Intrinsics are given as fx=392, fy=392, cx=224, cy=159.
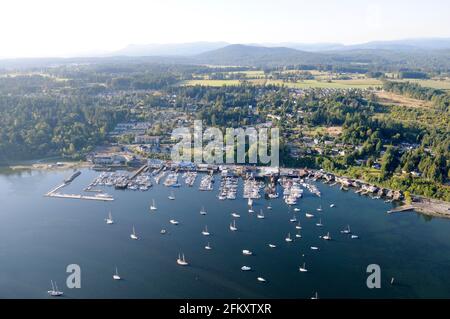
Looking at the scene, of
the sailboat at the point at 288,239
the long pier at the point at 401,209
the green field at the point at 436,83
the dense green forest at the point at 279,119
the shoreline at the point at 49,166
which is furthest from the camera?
the green field at the point at 436,83

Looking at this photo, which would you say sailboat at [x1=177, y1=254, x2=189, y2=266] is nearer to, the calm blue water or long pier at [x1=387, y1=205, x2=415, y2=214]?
the calm blue water

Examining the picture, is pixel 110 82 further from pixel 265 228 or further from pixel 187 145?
pixel 265 228

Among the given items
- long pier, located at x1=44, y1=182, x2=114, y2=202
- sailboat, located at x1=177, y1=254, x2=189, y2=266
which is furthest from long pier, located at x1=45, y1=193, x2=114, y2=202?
sailboat, located at x1=177, y1=254, x2=189, y2=266

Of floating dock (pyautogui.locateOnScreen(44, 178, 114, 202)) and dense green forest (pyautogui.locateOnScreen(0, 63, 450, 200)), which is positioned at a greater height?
dense green forest (pyautogui.locateOnScreen(0, 63, 450, 200))

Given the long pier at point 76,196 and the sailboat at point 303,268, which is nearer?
the sailboat at point 303,268

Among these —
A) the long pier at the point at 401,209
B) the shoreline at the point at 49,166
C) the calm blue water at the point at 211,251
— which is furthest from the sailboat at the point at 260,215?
the shoreline at the point at 49,166

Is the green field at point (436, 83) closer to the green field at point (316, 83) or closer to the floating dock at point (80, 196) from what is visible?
the green field at point (316, 83)

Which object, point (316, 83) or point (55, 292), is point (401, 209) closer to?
point (55, 292)

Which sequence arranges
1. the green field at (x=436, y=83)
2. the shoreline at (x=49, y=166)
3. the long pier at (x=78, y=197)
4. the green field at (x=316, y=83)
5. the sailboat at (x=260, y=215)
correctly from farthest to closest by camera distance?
the green field at (x=316, y=83) → the green field at (x=436, y=83) → the shoreline at (x=49, y=166) → the long pier at (x=78, y=197) → the sailboat at (x=260, y=215)
